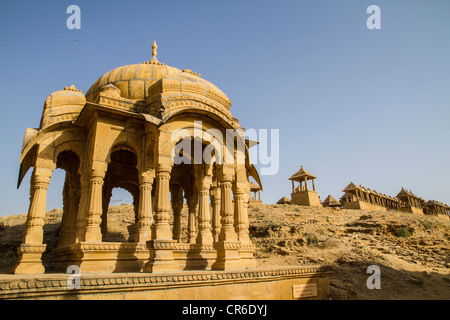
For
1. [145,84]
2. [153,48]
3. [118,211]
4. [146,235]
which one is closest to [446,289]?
[146,235]

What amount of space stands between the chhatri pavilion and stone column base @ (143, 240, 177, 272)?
0.02 m

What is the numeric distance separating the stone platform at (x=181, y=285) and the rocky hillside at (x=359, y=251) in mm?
1893

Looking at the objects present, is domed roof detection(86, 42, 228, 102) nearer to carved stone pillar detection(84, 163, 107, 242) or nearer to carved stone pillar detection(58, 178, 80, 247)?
carved stone pillar detection(58, 178, 80, 247)

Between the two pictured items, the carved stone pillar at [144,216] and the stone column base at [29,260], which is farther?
the carved stone pillar at [144,216]

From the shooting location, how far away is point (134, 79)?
12438 millimetres

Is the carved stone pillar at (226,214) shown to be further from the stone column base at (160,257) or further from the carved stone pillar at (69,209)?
the carved stone pillar at (69,209)

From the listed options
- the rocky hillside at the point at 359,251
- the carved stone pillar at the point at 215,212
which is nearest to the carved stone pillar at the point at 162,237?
the carved stone pillar at the point at 215,212

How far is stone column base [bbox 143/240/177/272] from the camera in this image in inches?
298

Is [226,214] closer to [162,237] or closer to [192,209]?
[162,237]

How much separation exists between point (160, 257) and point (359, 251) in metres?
11.6

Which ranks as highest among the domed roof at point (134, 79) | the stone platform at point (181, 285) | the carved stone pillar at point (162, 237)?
the domed roof at point (134, 79)

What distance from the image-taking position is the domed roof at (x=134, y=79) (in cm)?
1216

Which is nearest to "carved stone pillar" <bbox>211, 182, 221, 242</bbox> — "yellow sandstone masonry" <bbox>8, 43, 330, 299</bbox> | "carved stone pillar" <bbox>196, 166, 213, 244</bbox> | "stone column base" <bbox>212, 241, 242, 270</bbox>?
"yellow sandstone masonry" <bbox>8, 43, 330, 299</bbox>

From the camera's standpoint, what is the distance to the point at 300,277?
347 inches
